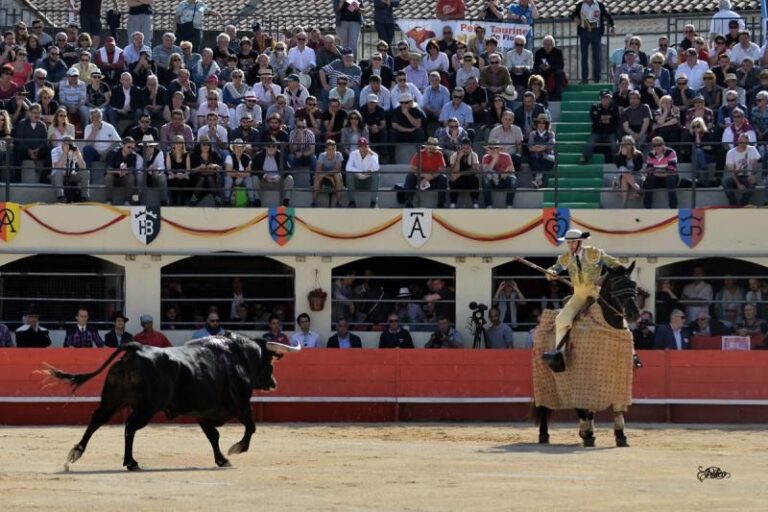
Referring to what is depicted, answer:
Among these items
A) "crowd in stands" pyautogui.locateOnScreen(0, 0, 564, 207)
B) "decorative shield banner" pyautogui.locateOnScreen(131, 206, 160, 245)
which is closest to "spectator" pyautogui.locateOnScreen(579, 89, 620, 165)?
"crowd in stands" pyautogui.locateOnScreen(0, 0, 564, 207)

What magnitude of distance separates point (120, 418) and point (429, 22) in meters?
8.54

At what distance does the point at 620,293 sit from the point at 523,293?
7758 mm

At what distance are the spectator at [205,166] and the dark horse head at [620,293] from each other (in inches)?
304

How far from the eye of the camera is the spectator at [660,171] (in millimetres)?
23891

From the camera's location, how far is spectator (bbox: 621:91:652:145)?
24.8 meters

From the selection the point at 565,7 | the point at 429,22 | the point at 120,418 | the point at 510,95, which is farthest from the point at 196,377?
the point at 565,7

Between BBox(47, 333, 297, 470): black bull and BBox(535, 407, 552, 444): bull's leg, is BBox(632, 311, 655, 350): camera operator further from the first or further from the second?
BBox(47, 333, 297, 470): black bull

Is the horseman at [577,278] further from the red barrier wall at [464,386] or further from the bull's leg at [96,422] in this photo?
the red barrier wall at [464,386]

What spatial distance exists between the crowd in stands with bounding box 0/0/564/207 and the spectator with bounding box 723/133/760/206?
2310 millimetres

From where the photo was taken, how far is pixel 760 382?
73.9 feet

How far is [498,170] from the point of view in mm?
23953

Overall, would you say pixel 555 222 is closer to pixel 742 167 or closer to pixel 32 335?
pixel 742 167

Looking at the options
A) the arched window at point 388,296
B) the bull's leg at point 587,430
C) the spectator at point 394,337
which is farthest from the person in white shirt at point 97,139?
the bull's leg at point 587,430

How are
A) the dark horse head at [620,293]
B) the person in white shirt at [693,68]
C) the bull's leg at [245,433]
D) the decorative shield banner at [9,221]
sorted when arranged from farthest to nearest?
the person in white shirt at [693,68], the decorative shield banner at [9,221], the dark horse head at [620,293], the bull's leg at [245,433]
